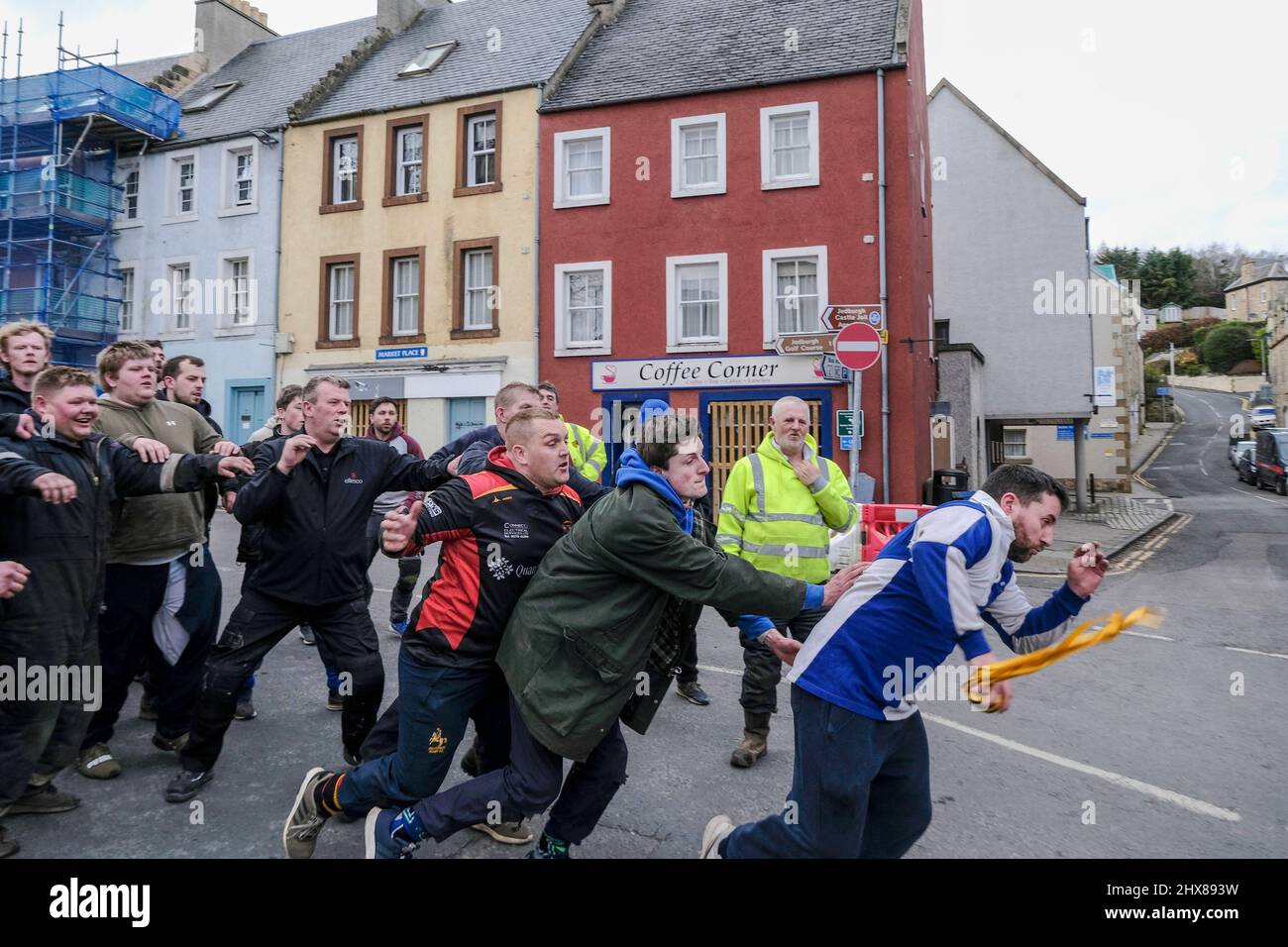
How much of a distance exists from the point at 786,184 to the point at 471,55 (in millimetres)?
9991

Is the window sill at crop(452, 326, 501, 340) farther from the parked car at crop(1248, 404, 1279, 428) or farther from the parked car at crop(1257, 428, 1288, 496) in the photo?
the parked car at crop(1248, 404, 1279, 428)

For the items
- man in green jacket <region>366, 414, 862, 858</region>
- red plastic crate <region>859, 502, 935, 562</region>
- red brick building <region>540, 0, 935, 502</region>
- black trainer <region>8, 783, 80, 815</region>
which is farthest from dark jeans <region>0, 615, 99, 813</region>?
red brick building <region>540, 0, 935, 502</region>

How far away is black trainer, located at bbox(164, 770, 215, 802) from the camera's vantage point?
4.09 meters

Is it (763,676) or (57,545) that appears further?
(763,676)

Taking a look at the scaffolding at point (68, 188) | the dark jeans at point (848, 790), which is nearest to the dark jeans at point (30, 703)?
the dark jeans at point (848, 790)

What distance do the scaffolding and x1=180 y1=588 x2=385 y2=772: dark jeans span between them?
78.4 feet

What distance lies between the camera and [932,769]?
15.3 feet

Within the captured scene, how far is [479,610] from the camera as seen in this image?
3.36 metres

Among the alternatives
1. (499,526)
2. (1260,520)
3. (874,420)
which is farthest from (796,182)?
(499,526)

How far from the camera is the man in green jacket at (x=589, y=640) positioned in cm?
310

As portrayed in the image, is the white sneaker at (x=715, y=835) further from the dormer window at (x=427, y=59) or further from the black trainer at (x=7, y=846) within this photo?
the dormer window at (x=427, y=59)

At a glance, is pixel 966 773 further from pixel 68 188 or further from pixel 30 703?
pixel 68 188

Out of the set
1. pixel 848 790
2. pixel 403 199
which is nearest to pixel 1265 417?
pixel 403 199
